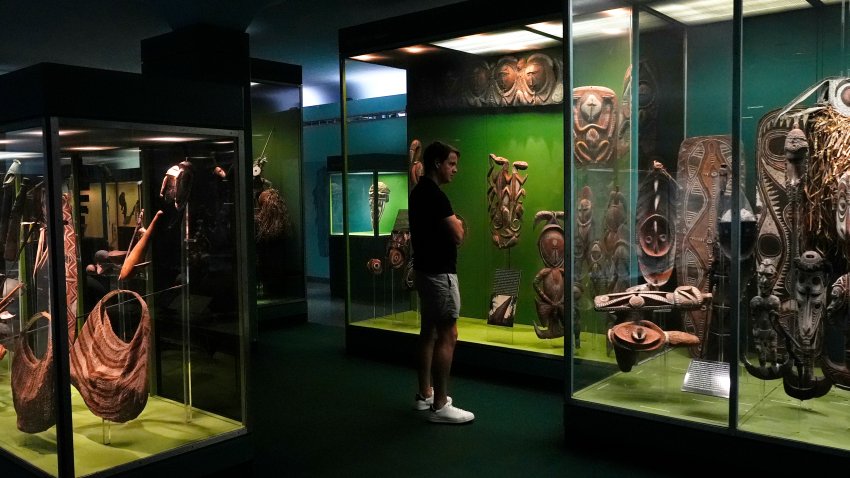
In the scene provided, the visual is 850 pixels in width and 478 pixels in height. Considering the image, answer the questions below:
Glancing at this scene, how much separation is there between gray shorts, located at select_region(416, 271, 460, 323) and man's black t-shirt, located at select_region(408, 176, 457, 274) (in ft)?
0.14

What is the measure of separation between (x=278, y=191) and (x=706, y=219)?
5.30m

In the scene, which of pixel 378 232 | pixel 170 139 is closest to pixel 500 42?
pixel 378 232

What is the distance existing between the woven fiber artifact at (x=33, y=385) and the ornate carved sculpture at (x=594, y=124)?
2.81 meters

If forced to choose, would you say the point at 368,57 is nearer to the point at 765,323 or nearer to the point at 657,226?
the point at 657,226

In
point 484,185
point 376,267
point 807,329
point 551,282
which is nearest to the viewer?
point 807,329

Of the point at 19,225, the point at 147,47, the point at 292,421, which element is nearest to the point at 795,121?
the point at 292,421

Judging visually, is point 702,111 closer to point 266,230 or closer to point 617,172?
point 617,172

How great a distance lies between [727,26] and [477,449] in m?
2.60

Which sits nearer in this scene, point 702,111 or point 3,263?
point 3,263

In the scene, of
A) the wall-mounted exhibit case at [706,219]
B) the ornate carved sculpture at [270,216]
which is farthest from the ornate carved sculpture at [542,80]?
the ornate carved sculpture at [270,216]

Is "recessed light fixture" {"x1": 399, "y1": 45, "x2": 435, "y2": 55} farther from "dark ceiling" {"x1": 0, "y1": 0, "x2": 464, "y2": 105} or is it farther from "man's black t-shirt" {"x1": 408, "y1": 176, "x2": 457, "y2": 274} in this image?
"man's black t-shirt" {"x1": 408, "y1": 176, "x2": 457, "y2": 274}

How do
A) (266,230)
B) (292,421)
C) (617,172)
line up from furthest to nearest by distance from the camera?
1. (266,230)
2. (292,421)
3. (617,172)

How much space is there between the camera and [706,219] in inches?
162

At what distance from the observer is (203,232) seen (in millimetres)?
3545
